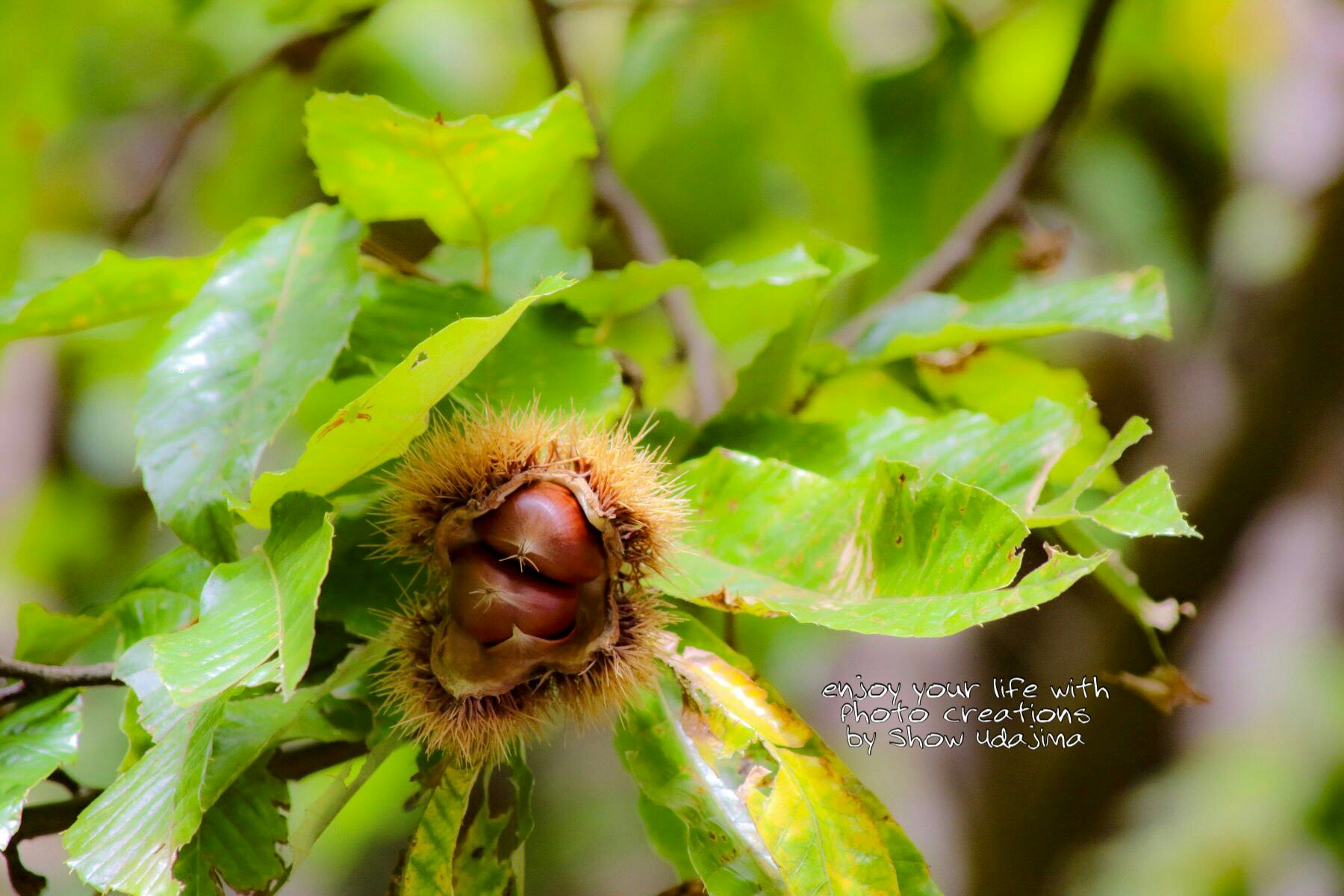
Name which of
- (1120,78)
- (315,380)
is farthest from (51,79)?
(1120,78)

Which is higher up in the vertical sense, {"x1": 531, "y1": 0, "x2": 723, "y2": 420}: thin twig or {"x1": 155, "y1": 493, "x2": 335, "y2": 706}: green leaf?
{"x1": 155, "y1": 493, "x2": 335, "y2": 706}: green leaf

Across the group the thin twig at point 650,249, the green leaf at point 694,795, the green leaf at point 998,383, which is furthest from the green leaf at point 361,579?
the green leaf at point 998,383

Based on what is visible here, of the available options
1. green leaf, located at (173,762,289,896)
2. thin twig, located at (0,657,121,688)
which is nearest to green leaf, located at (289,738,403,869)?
green leaf, located at (173,762,289,896)

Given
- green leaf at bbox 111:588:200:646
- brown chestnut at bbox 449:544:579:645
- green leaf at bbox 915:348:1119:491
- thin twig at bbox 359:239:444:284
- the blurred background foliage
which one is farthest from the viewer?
the blurred background foliage

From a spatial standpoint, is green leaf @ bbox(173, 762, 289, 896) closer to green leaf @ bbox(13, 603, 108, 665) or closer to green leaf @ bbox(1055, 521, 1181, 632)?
green leaf @ bbox(13, 603, 108, 665)

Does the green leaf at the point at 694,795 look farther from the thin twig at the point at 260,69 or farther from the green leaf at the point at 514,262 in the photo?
the thin twig at the point at 260,69

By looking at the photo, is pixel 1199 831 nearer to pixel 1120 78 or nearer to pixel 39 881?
pixel 1120 78
